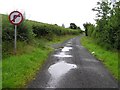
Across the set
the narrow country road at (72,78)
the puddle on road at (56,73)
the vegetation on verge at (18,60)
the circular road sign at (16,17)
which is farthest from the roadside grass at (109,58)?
the circular road sign at (16,17)

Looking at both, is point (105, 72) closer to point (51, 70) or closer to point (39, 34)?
point (51, 70)

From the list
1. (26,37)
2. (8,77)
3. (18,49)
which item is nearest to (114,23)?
(26,37)

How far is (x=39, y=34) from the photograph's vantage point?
3362cm

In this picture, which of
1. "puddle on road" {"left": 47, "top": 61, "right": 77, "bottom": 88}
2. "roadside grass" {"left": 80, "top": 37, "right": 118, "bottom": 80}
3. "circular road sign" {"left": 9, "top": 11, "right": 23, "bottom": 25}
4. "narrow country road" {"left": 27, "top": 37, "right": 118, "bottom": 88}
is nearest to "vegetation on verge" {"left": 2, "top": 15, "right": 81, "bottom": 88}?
"narrow country road" {"left": 27, "top": 37, "right": 118, "bottom": 88}

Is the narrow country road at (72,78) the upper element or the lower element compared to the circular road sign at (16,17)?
lower

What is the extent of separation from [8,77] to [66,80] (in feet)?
7.10

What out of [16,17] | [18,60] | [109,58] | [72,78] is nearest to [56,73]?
[72,78]

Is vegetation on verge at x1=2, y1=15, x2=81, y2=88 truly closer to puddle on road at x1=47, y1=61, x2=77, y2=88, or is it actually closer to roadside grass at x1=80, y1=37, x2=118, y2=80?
puddle on road at x1=47, y1=61, x2=77, y2=88

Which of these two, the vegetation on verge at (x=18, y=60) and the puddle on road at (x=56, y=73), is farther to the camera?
the vegetation on verge at (x=18, y=60)

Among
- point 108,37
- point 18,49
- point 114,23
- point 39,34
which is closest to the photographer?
point 18,49

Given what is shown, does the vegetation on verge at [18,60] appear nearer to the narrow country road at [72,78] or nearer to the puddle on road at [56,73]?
the narrow country road at [72,78]

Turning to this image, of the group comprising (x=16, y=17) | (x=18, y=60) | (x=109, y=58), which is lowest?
(x=109, y=58)

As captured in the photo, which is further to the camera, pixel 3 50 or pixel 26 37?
pixel 26 37

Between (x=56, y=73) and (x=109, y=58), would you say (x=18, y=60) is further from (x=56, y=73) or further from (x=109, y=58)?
(x=109, y=58)
